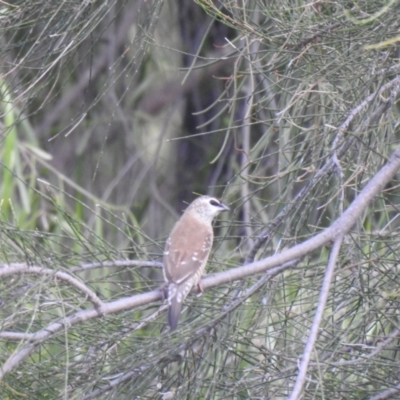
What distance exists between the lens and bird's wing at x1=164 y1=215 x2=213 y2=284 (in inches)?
98.0

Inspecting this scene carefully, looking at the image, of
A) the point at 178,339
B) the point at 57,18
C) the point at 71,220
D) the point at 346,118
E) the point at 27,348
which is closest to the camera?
the point at 27,348

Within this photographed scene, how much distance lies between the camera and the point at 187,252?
8.77ft

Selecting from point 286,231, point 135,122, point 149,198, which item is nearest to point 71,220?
point 286,231

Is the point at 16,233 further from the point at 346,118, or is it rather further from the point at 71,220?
the point at 346,118

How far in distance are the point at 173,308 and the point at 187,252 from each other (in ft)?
1.47

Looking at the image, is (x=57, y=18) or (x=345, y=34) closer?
(x=345, y=34)

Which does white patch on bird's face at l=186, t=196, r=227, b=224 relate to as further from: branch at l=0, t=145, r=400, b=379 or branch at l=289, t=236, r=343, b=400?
branch at l=289, t=236, r=343, b=400

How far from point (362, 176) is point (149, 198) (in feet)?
10.8

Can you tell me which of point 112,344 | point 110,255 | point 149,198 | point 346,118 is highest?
point 346,118

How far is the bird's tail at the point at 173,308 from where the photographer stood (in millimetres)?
2203

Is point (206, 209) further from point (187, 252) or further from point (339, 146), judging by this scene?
point (339, 146)

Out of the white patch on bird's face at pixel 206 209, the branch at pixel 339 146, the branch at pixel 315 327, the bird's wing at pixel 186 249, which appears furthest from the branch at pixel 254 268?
the white patch on bird's face at pixel 206 209

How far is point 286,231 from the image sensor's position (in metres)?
2.25

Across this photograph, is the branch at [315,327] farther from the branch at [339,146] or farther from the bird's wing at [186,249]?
the bird's wing at [186,249]
